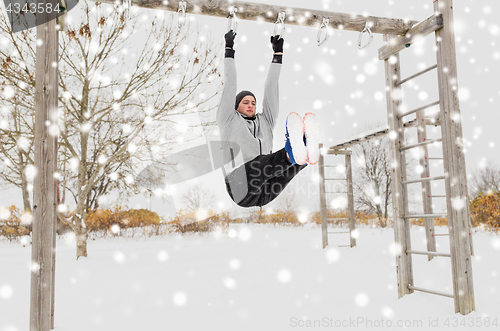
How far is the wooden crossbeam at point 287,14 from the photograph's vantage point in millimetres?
2750

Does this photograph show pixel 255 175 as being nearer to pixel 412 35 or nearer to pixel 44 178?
pixel 44 178

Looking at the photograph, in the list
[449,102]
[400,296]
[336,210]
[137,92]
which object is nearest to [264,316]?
[400,296]

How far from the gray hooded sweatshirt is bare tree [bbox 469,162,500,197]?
1502 centimetres

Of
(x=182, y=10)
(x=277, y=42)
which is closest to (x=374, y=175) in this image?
(x=277, y=42)

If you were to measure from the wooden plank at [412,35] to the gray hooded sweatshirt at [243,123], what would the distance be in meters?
1.22

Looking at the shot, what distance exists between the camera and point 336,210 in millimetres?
11789

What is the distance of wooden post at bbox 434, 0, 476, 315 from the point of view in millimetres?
2818

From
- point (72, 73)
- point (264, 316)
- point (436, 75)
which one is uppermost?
point (72, 73)

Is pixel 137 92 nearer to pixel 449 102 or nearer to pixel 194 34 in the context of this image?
pixel 194 34

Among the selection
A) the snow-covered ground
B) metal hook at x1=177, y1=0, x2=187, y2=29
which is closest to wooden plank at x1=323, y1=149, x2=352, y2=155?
the snow-covered ground

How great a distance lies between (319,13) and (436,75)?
1.19 meters

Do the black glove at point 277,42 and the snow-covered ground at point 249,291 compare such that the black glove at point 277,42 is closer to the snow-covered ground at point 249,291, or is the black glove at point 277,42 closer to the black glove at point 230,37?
the black glove at point 230,37

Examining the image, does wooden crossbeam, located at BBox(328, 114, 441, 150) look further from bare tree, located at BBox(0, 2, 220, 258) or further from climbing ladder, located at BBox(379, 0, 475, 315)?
bare tree, located at BBox(0, 2, 220, 258)

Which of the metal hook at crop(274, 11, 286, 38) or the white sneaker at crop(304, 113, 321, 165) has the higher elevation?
the metal hook at crop(274, 11, 286, 38)
